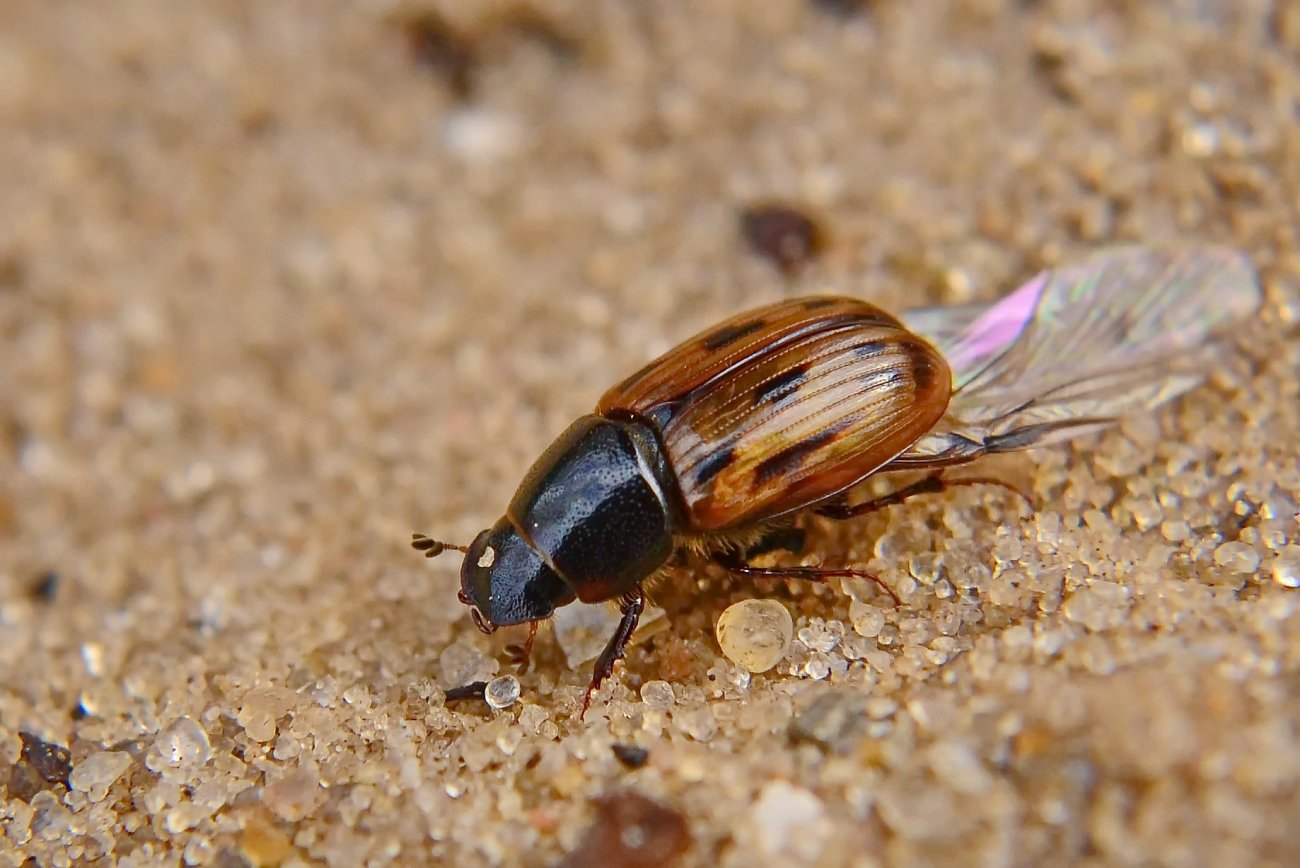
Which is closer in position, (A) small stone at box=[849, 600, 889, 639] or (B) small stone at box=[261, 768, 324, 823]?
(B) small stone at box=[261, 768, 324, 823]

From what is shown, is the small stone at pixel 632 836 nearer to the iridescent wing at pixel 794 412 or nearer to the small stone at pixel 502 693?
the small stone at pixel 502 693

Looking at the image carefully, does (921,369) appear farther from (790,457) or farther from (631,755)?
(631,755)

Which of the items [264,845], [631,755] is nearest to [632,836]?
[631,755]

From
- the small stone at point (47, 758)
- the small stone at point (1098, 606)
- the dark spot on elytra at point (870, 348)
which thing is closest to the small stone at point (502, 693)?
the small stone at point (47, 758)

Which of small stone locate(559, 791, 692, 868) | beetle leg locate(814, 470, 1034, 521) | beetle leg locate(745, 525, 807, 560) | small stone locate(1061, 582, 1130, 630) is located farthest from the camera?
beetle leg locate(745, 525, 807, 560)

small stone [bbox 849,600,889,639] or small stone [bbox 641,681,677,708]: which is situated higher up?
small stone [bbox 849,600,889,639]

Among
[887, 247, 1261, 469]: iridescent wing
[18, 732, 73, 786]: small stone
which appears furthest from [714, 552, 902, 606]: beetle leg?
[18, 732, 73, 786]: small stone

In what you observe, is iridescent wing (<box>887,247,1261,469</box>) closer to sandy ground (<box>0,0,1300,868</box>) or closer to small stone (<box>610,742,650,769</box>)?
sandy ground (<box>0,0,1300,868</box>)

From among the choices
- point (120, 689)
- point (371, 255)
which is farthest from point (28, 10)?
point (120, 689)
